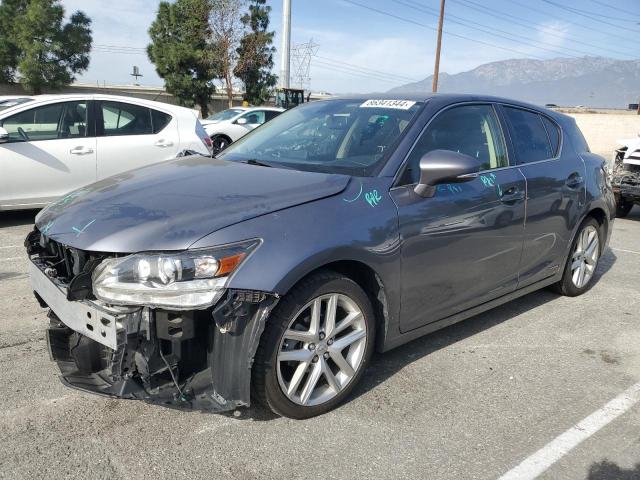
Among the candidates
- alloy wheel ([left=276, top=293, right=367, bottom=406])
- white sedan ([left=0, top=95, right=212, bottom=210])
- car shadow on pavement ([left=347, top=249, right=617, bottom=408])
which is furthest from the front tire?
white sedan ([left=0, top=95, right=212, bottom=210])

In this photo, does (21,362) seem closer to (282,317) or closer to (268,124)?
(282,317)

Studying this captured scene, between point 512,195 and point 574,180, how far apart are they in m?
1.02

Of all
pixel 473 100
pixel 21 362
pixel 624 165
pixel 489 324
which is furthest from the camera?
pixel 624 165

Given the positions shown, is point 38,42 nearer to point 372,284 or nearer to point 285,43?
point 285,43

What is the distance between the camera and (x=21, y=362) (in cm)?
337

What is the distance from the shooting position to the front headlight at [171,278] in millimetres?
2383

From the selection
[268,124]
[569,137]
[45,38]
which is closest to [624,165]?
[569,137]

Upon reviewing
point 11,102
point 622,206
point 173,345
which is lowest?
point 622,206

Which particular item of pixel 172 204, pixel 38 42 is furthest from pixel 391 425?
pixel 38 42

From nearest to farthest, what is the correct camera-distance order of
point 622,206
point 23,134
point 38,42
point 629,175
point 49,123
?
point 23,134 < point 49,123 < point 629,175 < point 622,206 < point 38,42

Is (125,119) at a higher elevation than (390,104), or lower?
lower

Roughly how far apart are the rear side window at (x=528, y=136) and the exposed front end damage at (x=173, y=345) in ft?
8.05

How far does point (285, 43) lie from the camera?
3009 cm

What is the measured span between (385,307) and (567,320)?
2155 mm
